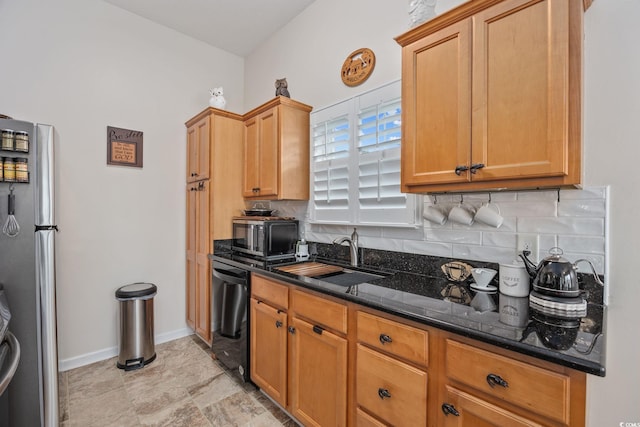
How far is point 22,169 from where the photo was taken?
1.52 m

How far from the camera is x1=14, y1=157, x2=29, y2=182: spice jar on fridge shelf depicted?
151 cm

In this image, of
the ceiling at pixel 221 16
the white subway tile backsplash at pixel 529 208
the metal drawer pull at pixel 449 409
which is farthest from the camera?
the ceiling at pixel 221 16

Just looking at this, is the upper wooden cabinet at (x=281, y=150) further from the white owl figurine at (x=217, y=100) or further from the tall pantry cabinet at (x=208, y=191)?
the white owl figurine at (x=217, y=100)

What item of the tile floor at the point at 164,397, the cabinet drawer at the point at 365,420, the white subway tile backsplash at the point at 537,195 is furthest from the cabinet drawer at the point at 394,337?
the tile floor at the point at 164,397

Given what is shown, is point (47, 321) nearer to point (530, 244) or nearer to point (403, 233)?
point (403, 233)

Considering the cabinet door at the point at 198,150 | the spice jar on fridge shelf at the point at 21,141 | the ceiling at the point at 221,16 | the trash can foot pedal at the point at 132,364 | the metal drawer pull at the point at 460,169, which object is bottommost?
the trash can foot pedal at the point at 132,364

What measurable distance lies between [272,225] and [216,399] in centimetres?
133

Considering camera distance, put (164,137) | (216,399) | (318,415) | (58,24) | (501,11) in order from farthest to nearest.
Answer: (164,137) → (58,24) → (216,399) → (318,415) → (501,11)

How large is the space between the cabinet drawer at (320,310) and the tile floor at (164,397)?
79cm

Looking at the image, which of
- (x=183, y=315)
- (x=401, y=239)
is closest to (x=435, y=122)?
(x=401, y=239)

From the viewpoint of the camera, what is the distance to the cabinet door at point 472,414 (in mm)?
918

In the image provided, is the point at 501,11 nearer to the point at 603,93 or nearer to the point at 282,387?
the point at 603,93

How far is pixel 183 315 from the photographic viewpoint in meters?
3.12

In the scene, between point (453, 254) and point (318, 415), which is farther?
point (453, 254)
